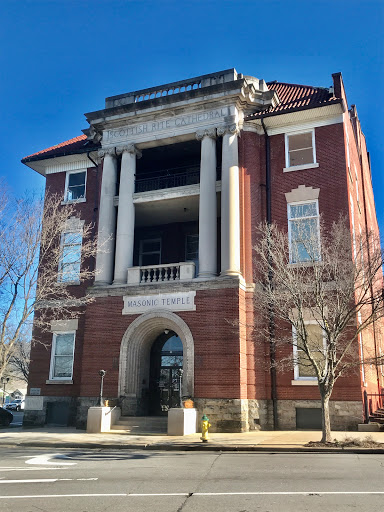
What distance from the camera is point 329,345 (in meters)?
15.4

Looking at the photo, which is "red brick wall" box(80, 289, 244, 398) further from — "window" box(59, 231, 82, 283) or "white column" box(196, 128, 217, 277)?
"window" box(59, 231, 82, 283)

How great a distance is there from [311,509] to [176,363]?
1659 cm

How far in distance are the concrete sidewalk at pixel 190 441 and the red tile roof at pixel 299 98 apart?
13.3 meters

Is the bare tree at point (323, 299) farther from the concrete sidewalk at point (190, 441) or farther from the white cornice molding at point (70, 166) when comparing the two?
the white cornice molding at point (70, 166)

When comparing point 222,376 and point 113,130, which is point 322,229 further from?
point 113,130

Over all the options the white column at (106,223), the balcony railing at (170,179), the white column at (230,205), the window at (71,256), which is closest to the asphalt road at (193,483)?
the white column at (230,205)

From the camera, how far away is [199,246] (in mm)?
21625

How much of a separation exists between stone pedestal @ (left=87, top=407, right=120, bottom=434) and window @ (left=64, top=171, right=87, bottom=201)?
38.3 feet

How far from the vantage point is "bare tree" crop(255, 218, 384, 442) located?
608 inches

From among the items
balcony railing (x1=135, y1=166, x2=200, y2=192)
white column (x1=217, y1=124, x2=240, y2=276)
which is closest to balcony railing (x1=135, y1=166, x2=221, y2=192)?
balcony railing (x1=135, y1=166, x2=200, y2=192)

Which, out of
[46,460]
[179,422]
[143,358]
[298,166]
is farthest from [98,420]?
[298,166]

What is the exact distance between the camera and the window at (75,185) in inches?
1055

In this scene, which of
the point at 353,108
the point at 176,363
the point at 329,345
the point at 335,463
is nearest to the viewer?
the point at 335,463

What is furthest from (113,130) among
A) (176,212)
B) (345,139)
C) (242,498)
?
(242,498)
